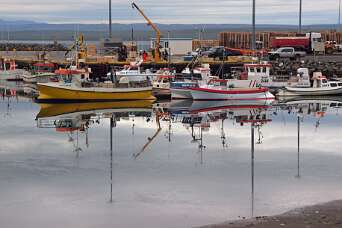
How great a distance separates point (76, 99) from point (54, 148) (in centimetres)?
1614

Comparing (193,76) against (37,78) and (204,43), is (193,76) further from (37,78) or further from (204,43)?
(204,43)

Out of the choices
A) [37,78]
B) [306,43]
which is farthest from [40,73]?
[306,43]

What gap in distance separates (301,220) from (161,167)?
21.3ft

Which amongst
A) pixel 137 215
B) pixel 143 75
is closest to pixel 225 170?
pixel 137 215

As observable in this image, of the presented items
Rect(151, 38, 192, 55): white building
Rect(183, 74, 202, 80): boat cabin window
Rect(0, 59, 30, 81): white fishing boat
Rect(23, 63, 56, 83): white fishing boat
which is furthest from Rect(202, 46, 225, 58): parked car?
Rect(0, 59, 30, 81): white fishing boat

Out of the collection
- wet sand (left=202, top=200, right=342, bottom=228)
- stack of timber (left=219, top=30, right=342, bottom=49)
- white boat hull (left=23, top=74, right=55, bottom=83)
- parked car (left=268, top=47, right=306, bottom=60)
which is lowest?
wet sand (left=202, top=200, right=342, bottom=228)

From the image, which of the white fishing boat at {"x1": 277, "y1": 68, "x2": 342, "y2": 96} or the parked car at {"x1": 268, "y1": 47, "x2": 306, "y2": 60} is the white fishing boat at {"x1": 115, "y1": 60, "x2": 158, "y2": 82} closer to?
the white fishing boat at {"x1": 277, "y1": 68, "x2": 342, "y2": 96}

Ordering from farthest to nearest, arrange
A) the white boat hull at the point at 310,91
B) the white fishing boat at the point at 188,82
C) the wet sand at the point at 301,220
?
the white boat hull at the point at 310,91 < the white fishing boat at the point at 188,82 < the wet sand at the point at 301,220


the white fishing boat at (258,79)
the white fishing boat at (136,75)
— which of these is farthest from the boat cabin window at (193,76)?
the white fishing boat at (258,79)

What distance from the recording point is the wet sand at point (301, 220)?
1328 centimetres

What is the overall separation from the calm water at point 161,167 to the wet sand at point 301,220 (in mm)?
543

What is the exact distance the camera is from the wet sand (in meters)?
13.3

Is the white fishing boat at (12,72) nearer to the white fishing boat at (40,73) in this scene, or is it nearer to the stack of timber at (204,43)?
the white fishing boat at (40,73)

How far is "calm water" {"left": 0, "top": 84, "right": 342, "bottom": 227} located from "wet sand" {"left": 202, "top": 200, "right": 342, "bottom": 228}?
543 millimetres
